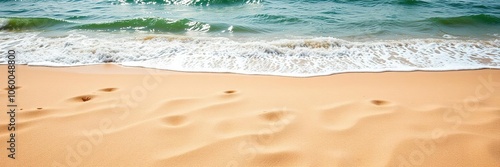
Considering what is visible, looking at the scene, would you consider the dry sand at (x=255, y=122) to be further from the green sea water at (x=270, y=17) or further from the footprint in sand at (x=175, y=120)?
the green sea water at (x=270, y=17)

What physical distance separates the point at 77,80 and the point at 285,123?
296cm

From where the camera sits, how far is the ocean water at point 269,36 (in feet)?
14.5

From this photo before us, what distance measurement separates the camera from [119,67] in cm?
423

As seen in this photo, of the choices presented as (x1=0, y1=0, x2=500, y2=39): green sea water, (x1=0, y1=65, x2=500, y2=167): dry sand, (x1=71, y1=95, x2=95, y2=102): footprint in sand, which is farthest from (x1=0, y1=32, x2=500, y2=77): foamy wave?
(x1=71, y1=95, x2=95, y2=102): footprint in sand

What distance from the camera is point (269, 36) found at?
257 inches

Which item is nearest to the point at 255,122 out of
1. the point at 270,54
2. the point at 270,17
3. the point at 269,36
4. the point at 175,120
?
the point at 175,120

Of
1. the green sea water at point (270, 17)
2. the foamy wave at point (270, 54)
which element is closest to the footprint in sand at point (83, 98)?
the foamy wave at point (270, 54)

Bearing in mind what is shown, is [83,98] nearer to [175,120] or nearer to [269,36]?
[175,120]

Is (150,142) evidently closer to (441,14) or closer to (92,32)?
(92,32)

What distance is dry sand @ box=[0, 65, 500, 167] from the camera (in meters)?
1.88

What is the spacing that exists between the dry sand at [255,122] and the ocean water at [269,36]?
841 mm

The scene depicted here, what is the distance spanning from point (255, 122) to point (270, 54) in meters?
2.67

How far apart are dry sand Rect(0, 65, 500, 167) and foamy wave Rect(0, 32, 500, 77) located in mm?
630

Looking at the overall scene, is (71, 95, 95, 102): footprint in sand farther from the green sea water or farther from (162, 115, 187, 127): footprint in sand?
the green sea water
